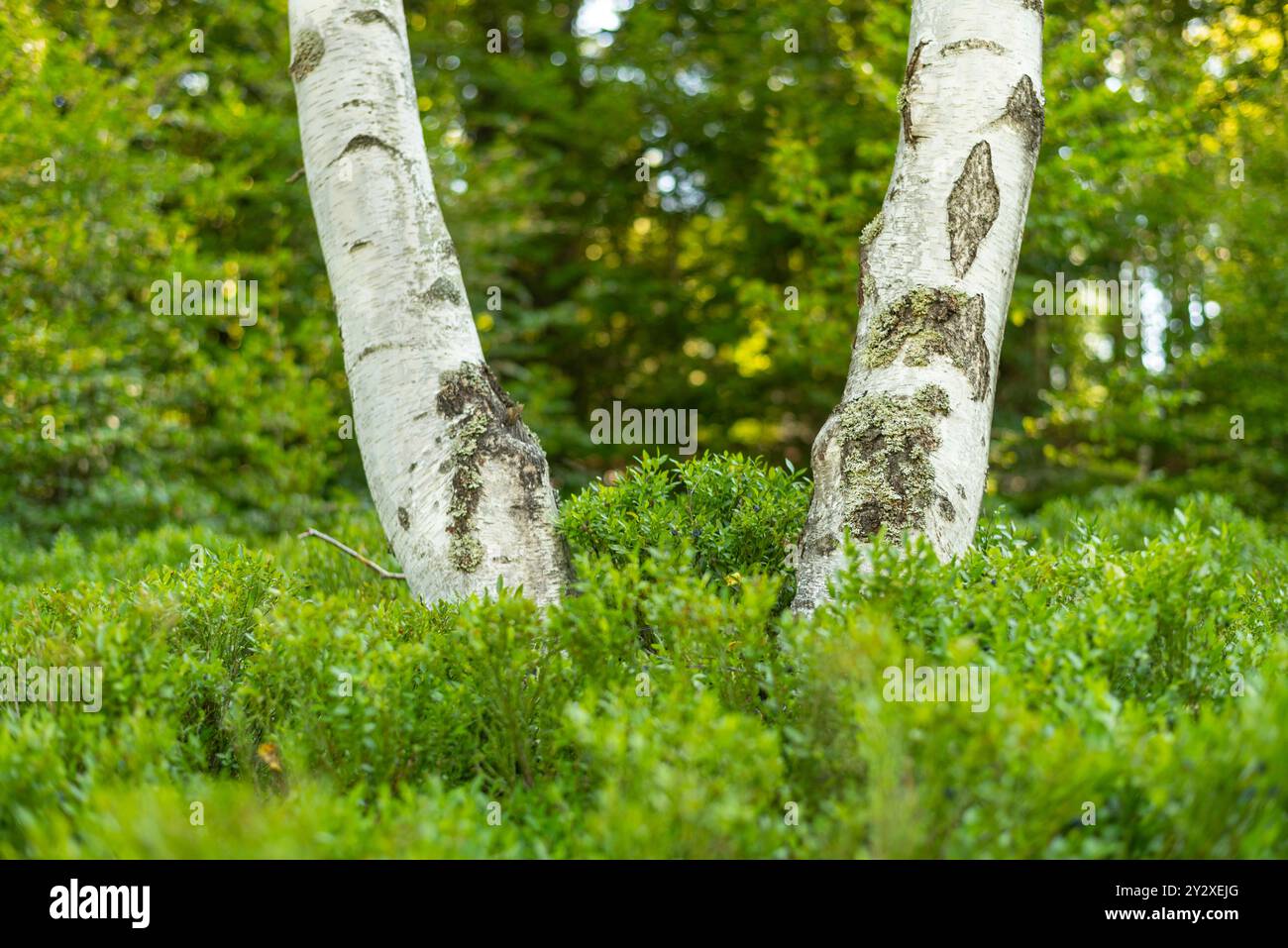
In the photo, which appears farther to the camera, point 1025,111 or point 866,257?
point 866,257

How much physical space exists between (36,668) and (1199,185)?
11.6 metres

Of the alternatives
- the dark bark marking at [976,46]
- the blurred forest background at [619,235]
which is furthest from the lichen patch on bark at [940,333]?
the blurred forest background at [619,235]

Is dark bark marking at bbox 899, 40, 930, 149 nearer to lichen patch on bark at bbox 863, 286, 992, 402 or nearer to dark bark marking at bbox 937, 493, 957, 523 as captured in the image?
lichen patch on bark at bbox 863, 286, 992, 402

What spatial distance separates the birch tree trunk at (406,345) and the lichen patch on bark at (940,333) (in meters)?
1.30

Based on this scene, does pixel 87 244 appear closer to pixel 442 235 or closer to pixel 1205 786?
pixel 442 235

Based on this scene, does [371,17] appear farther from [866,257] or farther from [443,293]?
[866,257]

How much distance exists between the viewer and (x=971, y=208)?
10.1 feet

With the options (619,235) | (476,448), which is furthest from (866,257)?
(619,235)

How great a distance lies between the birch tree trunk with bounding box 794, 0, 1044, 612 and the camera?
291 cm

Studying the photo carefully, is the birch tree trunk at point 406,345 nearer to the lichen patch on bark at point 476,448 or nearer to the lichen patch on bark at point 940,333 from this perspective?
the lichen patch on bark at point 476,448

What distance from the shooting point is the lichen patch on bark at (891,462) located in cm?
286
